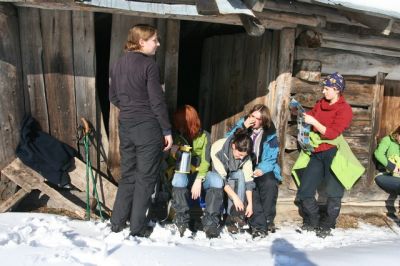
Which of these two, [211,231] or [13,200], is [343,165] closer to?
[211,231]

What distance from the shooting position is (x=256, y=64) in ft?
17.2

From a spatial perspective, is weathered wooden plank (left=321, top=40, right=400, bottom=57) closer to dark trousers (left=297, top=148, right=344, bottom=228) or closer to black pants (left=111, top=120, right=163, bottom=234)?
dark trousers (left=297, top=148, right=344, bottom=228)

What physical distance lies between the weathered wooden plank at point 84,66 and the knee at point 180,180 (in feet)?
3.56

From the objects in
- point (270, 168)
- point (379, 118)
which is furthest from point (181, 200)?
point (379, 118)

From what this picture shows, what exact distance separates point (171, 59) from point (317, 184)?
2173 millimetres

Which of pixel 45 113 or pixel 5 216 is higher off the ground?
pixel 45 113

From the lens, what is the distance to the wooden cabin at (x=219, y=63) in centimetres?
392

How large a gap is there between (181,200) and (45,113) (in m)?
1.70

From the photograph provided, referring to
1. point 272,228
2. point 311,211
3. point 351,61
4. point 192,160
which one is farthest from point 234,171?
point 351,61

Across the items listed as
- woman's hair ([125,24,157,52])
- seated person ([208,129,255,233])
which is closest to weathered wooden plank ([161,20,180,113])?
seated person ([208,129,255,233])

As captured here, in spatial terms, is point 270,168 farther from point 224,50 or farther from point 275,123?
point 224,50

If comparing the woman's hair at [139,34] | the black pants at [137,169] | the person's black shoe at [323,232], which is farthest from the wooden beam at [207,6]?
the person's black shoe at [323,232]

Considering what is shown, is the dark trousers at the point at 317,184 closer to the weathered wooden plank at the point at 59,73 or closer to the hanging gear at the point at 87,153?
the hanging gear at the point at 87,153

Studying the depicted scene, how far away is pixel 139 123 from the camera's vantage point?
3627mm
